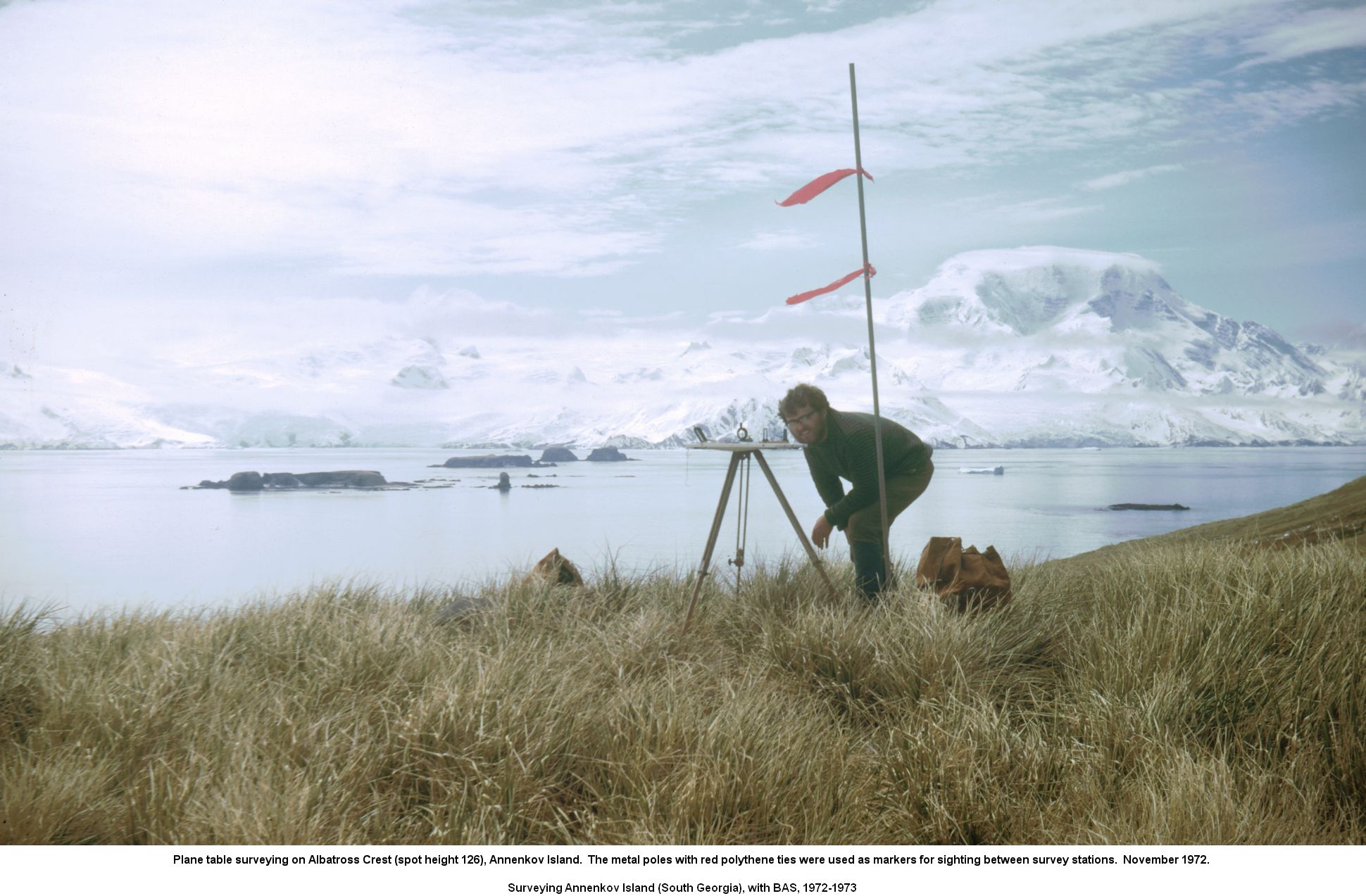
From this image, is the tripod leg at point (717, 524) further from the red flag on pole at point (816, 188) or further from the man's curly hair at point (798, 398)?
the red flag on pole at point (816, 188)

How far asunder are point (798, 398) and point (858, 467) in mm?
515

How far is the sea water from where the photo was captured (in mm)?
4922

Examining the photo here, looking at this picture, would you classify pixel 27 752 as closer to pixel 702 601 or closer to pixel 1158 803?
pixel 702 601

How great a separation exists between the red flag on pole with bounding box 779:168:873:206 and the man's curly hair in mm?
816

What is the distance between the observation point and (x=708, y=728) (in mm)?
2705

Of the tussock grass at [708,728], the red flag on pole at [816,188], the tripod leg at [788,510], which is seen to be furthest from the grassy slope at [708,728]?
the red flag on pole at [816,188]

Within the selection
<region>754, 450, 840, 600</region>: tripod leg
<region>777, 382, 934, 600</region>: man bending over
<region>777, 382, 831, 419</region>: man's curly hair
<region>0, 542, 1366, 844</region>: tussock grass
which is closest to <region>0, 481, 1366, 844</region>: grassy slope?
<region>0, 542, 1366, 844</region>: tussock grass

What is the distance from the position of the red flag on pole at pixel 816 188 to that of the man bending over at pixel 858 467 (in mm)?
817

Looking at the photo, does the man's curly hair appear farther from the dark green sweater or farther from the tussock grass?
the tussock grass

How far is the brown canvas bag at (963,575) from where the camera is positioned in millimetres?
4102

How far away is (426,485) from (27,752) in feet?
33.2

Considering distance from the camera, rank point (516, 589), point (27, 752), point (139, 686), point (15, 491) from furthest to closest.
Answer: point (15, 491)
point (516, 589)
point (139, 686)
point (27, 752)

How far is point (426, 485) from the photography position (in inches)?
500
